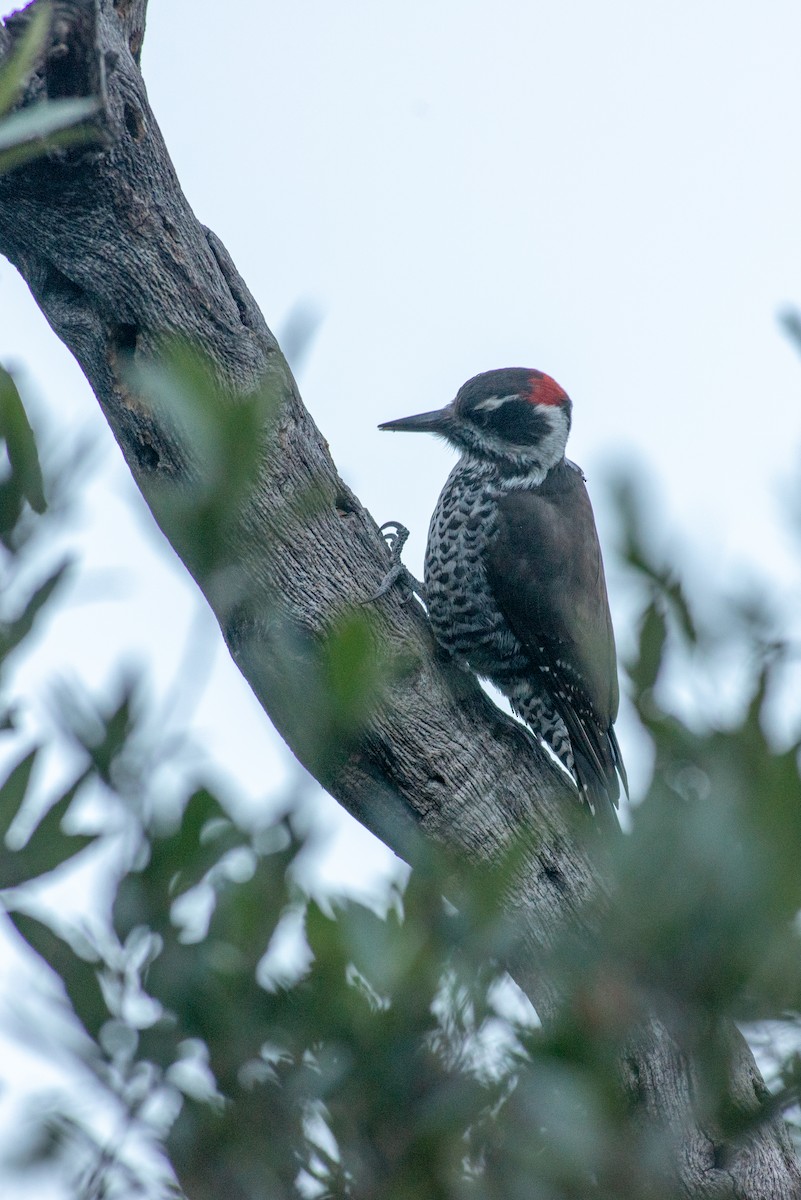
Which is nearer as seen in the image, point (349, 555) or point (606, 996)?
point (606, 996)

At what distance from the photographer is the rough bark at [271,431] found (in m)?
2.82

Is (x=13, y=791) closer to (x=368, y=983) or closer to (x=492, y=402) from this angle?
(x=368, y=983)

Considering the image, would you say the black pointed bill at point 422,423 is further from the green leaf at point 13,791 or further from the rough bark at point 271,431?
the green leaf at point 13,791

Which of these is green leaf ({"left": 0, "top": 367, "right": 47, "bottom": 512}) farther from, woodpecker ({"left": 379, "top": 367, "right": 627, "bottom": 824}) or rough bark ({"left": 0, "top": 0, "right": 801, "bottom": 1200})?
woodpecker ({"left": 379, "top": 367, "right": 627, "bottom": 824})

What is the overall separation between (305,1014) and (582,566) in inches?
129

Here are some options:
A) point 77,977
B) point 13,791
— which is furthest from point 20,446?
point 77,977

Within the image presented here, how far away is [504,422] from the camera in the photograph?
14.8 feet

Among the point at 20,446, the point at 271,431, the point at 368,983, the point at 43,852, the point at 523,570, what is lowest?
the point at 523,570


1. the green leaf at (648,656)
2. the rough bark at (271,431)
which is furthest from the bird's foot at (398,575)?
the green leaf at (648,656)

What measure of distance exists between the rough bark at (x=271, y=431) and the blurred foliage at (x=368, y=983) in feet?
5.33

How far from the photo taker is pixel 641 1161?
3.14 ft

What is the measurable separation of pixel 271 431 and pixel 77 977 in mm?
2127

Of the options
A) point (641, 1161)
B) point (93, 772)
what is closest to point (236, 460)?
point (93, 772)

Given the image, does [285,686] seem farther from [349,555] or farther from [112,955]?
[349,555]
